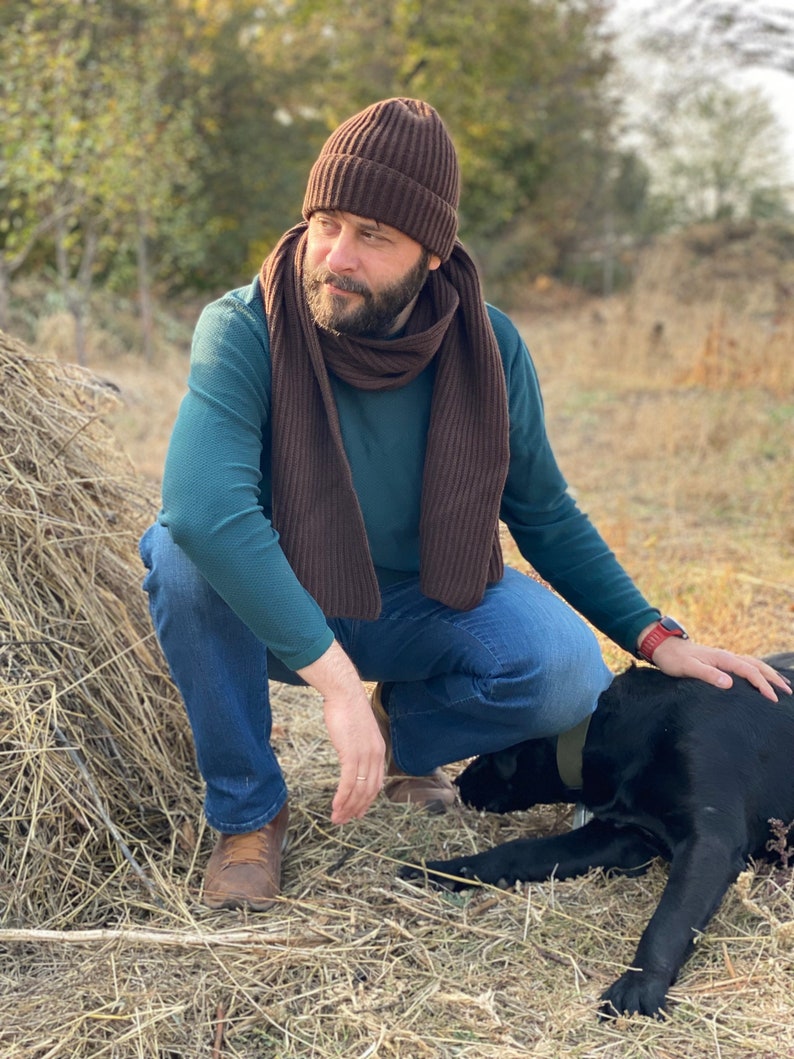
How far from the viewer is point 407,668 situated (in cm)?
264

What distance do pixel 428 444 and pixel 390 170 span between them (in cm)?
60

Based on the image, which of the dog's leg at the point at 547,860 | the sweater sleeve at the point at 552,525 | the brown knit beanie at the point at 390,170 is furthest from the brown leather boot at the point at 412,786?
the brown knit beanie at the point at 390,170

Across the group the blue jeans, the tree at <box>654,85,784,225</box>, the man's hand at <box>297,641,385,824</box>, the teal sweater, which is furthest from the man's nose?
the tree at <box>654,85,784,225</box>

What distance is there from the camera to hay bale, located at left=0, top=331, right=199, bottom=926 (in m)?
2.34

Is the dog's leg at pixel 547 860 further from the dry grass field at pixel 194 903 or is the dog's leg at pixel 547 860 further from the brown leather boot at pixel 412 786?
the brown leather boot at pixel 412 786

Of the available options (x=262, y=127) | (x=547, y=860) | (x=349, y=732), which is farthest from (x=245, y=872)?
(x=262, y=127)

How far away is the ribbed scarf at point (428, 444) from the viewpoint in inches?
91.5

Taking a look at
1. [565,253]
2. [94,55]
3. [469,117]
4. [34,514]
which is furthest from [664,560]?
[565,253]

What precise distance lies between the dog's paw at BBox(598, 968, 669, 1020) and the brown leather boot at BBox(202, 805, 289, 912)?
0.77 m

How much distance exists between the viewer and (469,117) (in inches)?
671

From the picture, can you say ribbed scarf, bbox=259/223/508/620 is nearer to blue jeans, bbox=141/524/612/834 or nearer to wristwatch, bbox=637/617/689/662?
blue jeans, bbox=141/524/612/834

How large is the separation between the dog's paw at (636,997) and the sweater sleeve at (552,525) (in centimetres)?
84

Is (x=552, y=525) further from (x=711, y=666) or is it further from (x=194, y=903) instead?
(x=194, y=903)

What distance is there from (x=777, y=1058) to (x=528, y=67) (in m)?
19.4
